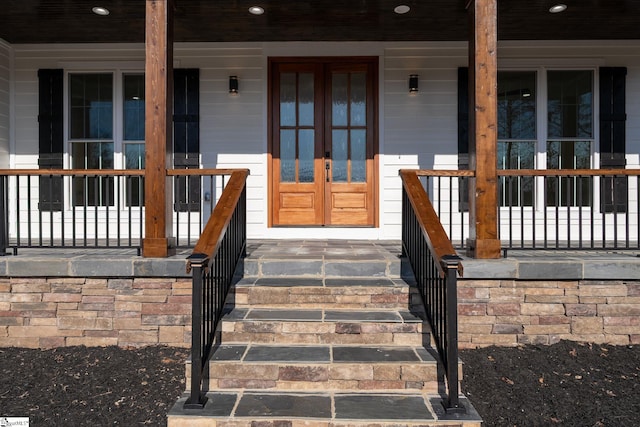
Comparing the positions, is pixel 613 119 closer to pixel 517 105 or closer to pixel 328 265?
pixel 517 105

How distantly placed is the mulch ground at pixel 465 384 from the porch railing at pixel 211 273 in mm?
461

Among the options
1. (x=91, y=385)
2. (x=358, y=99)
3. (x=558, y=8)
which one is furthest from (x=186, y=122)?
(x=558, y=8)

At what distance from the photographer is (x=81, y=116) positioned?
5.41 meters

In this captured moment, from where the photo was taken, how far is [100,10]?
4.38m

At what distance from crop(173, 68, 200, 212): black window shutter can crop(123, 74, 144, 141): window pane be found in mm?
491

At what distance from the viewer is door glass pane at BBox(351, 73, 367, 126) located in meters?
5.36

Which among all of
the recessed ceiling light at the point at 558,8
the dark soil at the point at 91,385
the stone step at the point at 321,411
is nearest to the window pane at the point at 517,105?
the recessed ceiling light at the point at 558,8

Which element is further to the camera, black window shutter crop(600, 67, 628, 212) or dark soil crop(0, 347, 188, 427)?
black window shutter crop(600, 67, 628, 212)

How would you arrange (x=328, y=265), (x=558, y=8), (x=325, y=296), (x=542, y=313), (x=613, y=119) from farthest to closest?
(x=613, y=119)
(x=558, y=8)
(x=328, y=265)
(x=542, y=313)
(x=325, y=296)

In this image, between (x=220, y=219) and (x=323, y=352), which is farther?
(x=220, y=219)

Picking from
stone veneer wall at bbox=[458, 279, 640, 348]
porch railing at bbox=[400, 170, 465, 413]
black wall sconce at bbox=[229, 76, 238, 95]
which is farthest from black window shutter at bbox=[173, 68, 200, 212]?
stone veneer wall at bbox=[458, 279, 640, 348]

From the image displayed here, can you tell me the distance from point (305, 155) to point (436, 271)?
2.99 m

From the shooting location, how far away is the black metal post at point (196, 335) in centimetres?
230

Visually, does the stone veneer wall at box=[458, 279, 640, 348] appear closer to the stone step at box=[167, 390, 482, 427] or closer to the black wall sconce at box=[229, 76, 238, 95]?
the stone step at box=[167, 390, 482, 427]
